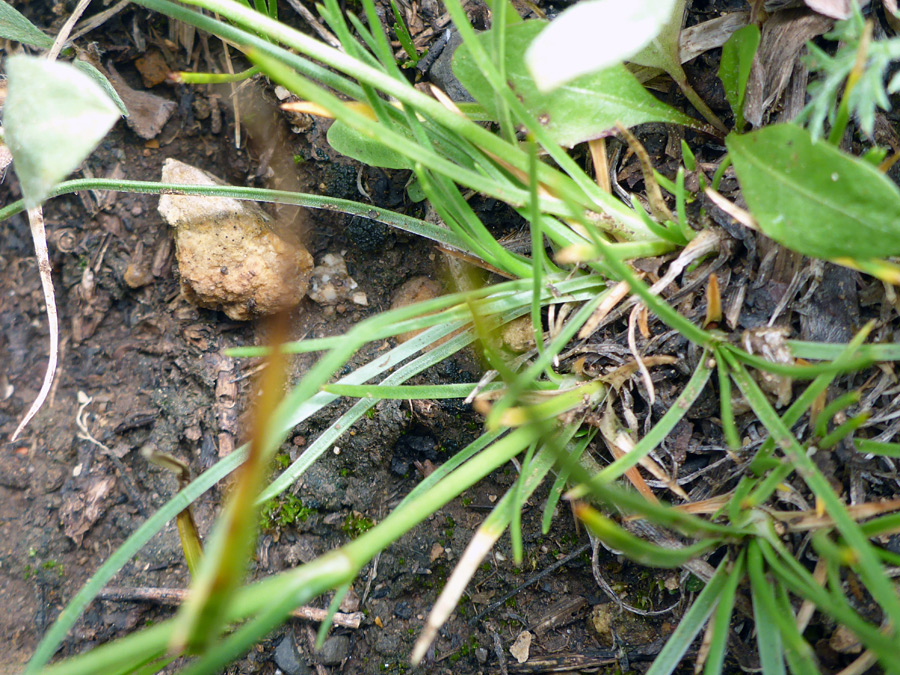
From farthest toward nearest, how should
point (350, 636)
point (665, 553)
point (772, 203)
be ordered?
1. point (350, 636)
2. point (772, 203)
3. point (665, 553)

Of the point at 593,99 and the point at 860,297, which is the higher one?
the point at 593,99

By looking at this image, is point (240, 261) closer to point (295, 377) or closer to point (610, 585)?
point (295, 377)

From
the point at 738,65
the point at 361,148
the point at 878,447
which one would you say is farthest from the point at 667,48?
the point at 878,447

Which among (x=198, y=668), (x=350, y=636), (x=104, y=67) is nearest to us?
(x=198, y=668)

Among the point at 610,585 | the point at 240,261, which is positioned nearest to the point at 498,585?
the point at 610,585

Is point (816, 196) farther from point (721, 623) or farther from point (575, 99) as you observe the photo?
point (721, 623)

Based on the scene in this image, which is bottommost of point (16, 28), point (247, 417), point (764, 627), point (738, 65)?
point (247, 417)

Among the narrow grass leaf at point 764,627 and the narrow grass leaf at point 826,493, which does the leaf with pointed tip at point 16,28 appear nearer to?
the narrow grass leaf at point 826,493
